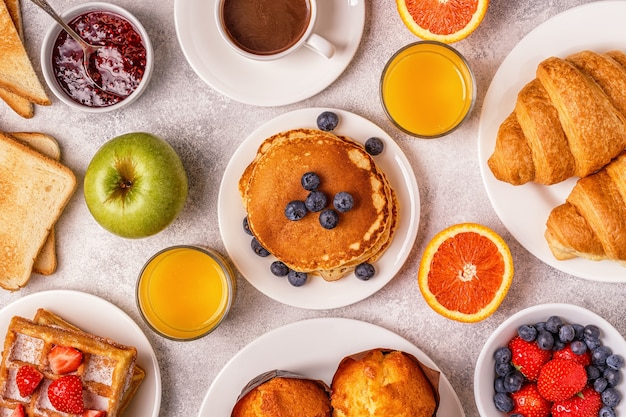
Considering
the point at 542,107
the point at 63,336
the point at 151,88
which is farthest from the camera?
the point at 151,88

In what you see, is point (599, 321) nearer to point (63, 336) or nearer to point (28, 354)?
point (63, 336)

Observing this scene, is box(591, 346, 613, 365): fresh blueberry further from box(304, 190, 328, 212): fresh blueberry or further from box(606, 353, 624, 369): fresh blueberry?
box(304, 190, 328, 212): fresh blueberry

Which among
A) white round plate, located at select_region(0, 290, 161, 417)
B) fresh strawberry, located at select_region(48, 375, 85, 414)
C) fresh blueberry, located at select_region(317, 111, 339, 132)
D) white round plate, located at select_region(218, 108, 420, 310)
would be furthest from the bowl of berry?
fresh strawberry, located at select_region(48, 375, 85, 414)

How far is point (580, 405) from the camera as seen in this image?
2.17m

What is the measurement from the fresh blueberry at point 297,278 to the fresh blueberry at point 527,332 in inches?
30.4

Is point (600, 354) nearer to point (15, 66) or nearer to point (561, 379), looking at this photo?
point (561, 379)

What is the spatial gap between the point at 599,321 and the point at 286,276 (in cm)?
110

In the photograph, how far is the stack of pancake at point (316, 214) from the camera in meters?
2.13

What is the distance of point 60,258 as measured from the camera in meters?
2.44

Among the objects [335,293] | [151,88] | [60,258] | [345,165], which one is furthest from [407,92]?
[60,258]

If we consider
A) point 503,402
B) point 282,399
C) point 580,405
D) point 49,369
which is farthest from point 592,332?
point 49,369

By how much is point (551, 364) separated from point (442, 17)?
125 cm

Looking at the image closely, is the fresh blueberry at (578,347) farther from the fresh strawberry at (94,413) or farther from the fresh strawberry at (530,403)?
the fresh strawberry at (94,413)

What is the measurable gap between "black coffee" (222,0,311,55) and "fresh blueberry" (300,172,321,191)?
1.52ft
